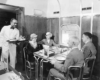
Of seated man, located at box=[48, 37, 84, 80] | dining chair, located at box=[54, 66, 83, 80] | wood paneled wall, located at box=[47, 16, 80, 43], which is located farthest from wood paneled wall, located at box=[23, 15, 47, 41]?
dining chair, located at box=[54, 66, 83, 80]

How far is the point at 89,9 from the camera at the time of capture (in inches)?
153

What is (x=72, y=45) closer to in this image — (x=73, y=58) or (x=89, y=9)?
(x=73, y=58)

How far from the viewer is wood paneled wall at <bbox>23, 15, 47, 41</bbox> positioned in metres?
5.00

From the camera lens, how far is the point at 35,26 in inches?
209

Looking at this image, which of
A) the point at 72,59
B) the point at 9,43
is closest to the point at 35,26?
the point at 9,43

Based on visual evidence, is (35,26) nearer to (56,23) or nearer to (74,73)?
(56,23)

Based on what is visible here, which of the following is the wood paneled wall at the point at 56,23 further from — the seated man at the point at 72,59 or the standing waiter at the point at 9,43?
the seated man at the point at 72,59

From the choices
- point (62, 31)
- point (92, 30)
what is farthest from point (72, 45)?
point (62, 31)

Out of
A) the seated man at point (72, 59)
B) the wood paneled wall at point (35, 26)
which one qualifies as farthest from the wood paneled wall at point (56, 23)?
the seated man at point (72, 59)

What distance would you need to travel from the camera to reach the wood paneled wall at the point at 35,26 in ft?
16.4

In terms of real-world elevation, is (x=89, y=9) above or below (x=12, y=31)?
above

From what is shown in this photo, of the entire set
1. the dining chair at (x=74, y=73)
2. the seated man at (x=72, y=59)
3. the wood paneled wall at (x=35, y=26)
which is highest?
the wood paneled wall at (x=35, y=26)

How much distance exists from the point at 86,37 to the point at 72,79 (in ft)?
5.08

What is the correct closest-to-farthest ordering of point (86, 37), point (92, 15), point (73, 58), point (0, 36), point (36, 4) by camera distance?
point (73, 58) → point (86, 37) → point (92, 15) → point (0, 36) → point (36, 4)
